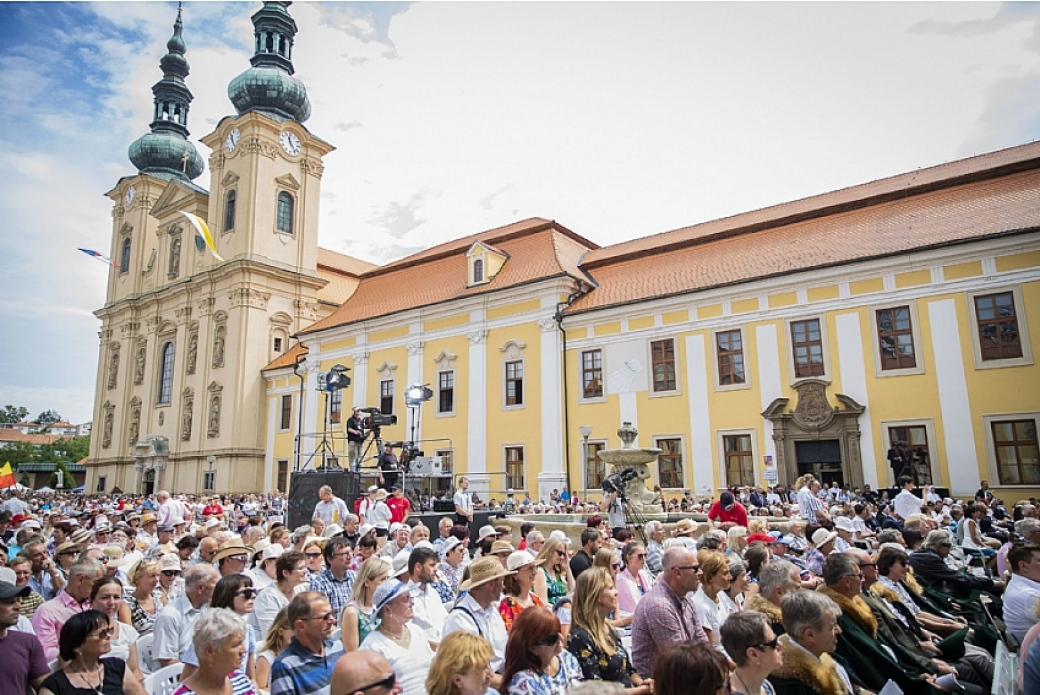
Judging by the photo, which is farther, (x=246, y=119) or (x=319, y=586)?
(x=246, y=119)

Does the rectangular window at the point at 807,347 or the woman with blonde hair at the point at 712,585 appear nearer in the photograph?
the woman with blonde hair at the point at 712,585

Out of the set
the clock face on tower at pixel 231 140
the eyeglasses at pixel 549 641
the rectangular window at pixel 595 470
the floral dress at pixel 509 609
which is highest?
the clock face on tower at pixel 231 140

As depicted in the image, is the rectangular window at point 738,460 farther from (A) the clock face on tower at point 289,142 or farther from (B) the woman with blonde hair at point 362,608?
(A) the clock face on tower at point 289,142

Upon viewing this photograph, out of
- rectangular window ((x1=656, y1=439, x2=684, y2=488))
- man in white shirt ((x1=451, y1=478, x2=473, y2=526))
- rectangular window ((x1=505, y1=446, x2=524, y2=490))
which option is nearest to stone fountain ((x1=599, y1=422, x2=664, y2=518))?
man in white shirt ((x1=451, y1=478, x2=473, y2=526))

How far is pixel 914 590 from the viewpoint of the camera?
7.41 metres

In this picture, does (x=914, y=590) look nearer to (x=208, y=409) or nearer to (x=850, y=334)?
(x=850, y=334)

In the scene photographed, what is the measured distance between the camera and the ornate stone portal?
20141 mm

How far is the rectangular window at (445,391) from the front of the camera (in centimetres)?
3030

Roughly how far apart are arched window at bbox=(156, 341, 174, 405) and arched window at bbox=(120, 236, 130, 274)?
27.7 feet

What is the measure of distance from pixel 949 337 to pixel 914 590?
1464 centimetres

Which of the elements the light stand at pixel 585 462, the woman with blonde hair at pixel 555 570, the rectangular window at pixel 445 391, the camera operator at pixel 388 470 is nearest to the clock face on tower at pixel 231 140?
the rectangular window at pixel 445 391

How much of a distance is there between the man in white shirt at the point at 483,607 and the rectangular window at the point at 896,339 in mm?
18827

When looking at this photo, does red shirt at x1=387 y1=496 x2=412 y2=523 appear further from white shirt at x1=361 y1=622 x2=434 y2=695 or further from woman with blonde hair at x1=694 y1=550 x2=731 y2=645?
white shirt at x1=361 y1=622 x2=434 y2=695

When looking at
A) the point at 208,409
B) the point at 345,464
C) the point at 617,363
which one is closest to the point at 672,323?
the point at 617,363
